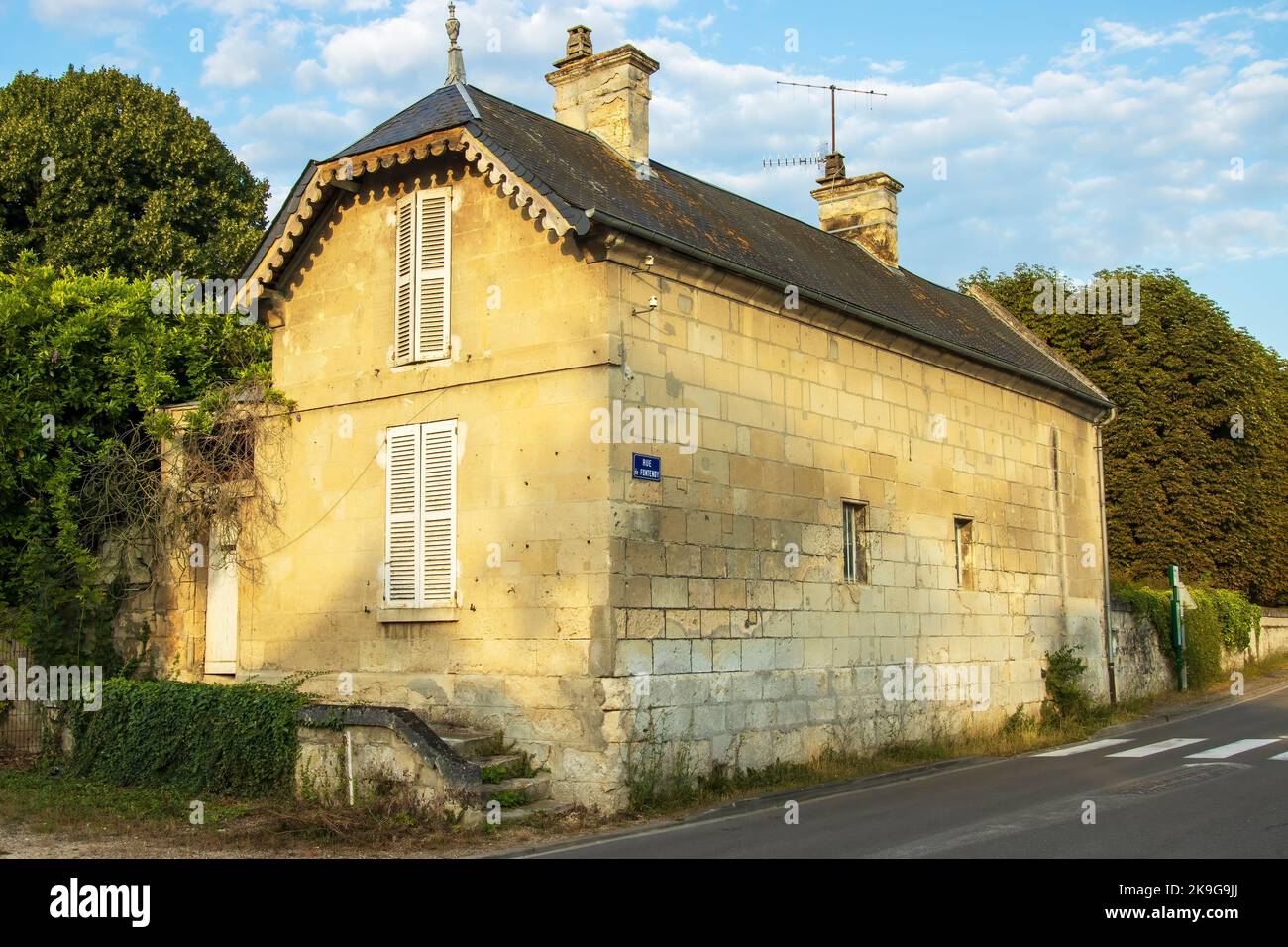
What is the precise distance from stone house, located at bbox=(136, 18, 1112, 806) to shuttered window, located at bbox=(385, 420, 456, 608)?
0.03m

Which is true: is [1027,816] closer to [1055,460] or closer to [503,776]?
[503,776]

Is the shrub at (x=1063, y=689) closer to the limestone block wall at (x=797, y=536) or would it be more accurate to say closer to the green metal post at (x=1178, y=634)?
the limestone block wall at (x=797, y=536)

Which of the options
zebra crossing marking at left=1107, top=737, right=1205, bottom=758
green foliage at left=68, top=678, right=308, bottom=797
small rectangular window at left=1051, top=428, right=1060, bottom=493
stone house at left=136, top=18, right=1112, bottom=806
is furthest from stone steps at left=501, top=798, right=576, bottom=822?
small rectangular window at left=1051, top=428, right=1060, bottom=493

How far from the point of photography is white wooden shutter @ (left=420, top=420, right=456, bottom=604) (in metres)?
13.1

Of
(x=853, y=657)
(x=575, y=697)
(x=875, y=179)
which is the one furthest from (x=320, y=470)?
(x=875, y=179)

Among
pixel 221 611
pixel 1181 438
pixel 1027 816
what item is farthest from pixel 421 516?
pixel 1181 438

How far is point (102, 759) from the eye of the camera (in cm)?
1364

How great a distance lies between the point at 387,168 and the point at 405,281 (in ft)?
4.11

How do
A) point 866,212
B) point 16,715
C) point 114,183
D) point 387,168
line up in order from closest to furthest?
point 387,168 < point 16,715 < point 866,212 < point 114,183

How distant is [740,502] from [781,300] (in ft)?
8.58

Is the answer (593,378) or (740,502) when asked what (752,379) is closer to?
(740,502)

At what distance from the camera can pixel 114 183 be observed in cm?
2611

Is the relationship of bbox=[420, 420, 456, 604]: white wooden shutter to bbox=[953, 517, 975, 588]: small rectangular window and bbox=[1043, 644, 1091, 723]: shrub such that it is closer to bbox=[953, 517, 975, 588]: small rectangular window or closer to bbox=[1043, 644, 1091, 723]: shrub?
A: bbox=[953, 517, 975, 588]: small rectangular window

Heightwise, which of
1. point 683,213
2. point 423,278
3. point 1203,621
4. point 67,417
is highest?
point 683,213
